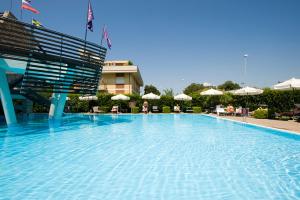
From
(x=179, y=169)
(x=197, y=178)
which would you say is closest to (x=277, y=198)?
(x=197, y=178)

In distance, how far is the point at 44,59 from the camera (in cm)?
1344

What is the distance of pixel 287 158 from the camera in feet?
22.0

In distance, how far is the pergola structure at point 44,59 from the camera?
11.8m

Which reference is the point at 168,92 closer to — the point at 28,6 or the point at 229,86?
the point at 28,6

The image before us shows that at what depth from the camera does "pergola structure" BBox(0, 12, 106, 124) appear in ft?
38.9

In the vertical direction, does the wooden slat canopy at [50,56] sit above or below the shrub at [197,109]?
above

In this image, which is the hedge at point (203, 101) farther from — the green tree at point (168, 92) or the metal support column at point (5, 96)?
the metal support column at point (5, 96)

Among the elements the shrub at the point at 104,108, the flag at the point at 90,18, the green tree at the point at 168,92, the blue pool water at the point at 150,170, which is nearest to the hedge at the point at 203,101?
the shrub at the point at 104,108

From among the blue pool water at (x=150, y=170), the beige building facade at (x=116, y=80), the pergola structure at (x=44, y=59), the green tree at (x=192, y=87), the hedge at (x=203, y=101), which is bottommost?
the blue pool water at (x=150, y=170)

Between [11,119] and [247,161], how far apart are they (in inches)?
504

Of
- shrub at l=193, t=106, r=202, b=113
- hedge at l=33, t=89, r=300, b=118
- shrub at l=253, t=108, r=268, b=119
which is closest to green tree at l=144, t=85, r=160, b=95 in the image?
hedge at l=33, t=89, r=300, b=118

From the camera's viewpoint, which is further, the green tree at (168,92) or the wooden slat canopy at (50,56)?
the green tree at (168,92)

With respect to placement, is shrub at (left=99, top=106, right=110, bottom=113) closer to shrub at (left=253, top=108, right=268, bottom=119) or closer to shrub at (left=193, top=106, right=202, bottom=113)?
shrub at (left=193, top=106, right=202, bottom=113)

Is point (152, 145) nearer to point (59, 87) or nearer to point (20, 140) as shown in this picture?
point (20, 140)
